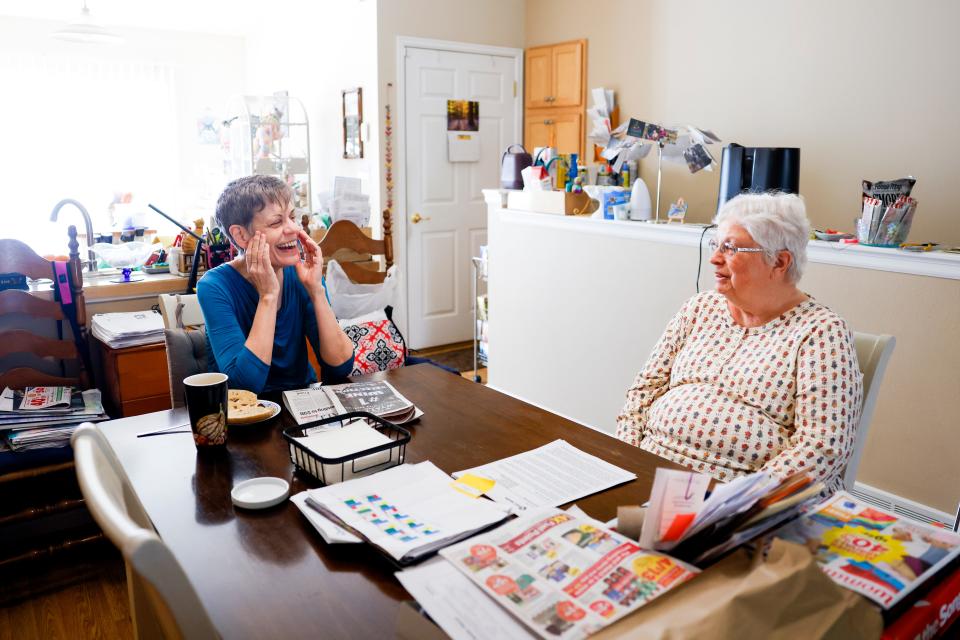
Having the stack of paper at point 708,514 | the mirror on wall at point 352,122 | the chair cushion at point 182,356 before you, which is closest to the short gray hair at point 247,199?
the chair cushion at point 182,356

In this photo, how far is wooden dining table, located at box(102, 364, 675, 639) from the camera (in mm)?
926

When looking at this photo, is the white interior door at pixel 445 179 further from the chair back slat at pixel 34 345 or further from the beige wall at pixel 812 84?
the chair back slat at pixel 34 345

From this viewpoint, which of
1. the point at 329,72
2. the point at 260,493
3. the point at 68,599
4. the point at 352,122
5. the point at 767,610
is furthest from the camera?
the point at 329,72

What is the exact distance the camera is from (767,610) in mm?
771

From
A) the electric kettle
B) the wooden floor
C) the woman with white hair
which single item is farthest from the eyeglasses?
the electric kettle

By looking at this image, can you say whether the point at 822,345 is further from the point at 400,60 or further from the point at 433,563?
the point at 400,60

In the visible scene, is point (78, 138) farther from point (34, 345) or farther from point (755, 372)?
point (755, 372)

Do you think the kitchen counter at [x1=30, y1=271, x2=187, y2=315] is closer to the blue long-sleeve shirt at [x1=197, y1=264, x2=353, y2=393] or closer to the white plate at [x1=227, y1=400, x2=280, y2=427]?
the blue long-sleeve shirt at [x1=197, y1=264, x2=353, y2=393]

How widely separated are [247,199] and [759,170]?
2.22 meters

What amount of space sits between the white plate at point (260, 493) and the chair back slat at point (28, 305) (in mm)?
1646

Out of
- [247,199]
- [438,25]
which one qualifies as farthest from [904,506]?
[438,25]

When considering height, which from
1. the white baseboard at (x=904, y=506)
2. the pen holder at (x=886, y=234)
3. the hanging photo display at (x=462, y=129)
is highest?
the hanging photo display at (x=462, y=129)

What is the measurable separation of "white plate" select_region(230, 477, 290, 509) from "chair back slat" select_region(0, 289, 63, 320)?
165 centimetres

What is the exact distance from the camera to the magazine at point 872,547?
0.85 meters
